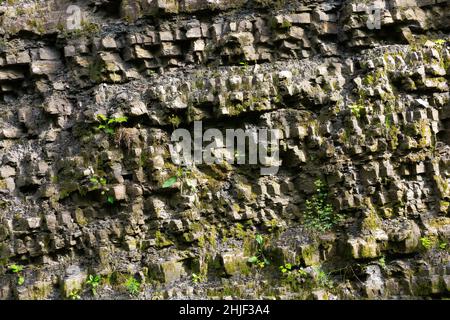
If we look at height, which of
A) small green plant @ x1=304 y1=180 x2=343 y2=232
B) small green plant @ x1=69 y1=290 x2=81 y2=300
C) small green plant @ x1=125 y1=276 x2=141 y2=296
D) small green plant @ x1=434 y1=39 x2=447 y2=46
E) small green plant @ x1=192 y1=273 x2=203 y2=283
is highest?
small green plant @ x1=434 y1=39 x2=447 y2=46

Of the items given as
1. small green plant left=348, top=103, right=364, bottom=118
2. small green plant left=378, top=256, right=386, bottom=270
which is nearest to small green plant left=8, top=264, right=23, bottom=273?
small green plant left=378, top=256, right=386, bottom=270

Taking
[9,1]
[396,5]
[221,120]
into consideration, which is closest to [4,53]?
[9,1]

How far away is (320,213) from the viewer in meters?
7.05

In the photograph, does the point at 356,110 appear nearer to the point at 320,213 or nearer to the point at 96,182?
the point at 320,213

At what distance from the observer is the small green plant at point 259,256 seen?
6.87 meters

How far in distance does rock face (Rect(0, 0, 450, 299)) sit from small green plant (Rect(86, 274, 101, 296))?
1.8 inches

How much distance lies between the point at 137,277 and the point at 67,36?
4.00 m

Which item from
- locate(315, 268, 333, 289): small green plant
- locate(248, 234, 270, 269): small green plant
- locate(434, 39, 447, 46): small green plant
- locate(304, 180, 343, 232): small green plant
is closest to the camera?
locate(315, 268, 333, 289): small green plant

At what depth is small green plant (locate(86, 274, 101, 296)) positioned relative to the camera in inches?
266

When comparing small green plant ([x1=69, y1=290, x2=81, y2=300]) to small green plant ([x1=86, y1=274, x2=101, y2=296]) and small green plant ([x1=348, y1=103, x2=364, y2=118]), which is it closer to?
small green plant ([x1=86, y1=274, x2=101, y2=296])

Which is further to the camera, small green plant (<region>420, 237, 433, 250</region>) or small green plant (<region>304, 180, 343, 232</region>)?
small green plant (<region>304, 180, 343, 232</region>)

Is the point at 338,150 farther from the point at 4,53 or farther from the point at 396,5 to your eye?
the point at 4,53

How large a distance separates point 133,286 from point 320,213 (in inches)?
114

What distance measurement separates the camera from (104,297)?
6.74 metres
